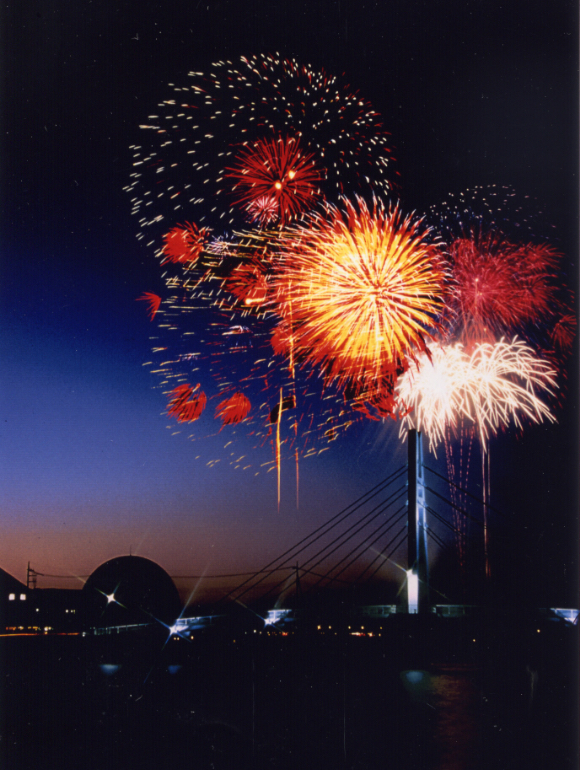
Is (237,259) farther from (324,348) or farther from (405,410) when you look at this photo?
(405,410)

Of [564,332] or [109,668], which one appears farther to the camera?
[109,668]

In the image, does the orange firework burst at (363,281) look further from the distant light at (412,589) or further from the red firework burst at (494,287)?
the distant light at (412,589)

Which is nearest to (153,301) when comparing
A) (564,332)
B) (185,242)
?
(185,242)

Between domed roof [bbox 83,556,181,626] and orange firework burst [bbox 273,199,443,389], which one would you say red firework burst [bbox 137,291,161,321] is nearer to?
orange firework burst [bbox 273,199,443,389]

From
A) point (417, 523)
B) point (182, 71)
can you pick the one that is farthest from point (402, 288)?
point (417, 523)

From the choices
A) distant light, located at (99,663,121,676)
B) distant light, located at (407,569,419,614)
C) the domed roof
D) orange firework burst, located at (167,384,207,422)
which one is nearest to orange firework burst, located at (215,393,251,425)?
orange firework burst, located at (167,384,207,422)

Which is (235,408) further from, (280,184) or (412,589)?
(412,589)
